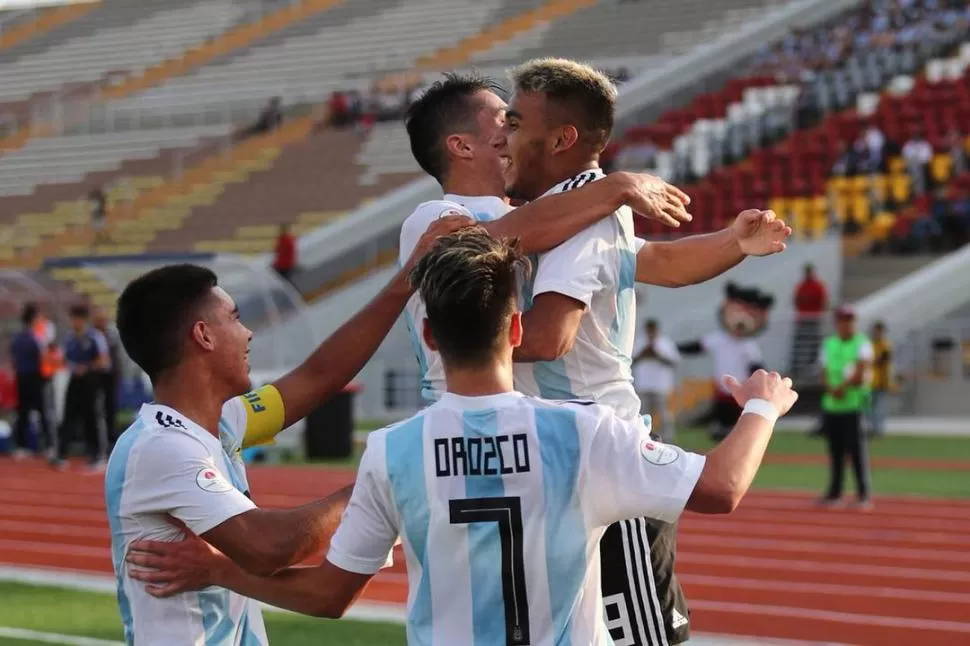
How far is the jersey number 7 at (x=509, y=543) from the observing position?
9.96ft

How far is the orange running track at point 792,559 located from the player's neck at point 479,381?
15.1ft

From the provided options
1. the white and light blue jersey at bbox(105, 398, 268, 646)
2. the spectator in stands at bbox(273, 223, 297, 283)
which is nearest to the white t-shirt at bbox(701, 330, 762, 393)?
the spectator in stands at bbox(273, 223, 297, 283)

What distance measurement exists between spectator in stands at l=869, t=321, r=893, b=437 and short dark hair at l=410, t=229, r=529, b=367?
16867 mm

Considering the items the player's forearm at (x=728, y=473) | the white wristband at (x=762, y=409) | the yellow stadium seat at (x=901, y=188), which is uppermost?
the white wristband at (x=762, y=409)

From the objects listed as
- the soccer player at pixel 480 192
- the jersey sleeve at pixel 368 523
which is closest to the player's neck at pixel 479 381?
the jersey sleeve at pixel 368 523

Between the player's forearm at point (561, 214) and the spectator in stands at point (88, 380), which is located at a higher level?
the player's forearm at point (561, 214)

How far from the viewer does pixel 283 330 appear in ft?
62.6

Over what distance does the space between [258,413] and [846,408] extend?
368 inches

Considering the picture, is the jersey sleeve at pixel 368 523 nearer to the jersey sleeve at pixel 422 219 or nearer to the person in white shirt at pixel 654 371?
the jersey sleeve at pixel 422 219

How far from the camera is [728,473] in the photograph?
10.2ft

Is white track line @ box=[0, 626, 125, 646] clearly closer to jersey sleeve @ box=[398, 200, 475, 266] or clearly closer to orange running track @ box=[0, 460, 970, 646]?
orange running track @ box=[0, 460, 970, 646]

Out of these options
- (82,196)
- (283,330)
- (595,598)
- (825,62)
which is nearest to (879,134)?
(825,62)

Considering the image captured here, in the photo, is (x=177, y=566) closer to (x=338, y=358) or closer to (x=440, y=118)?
(x=338, y=358)

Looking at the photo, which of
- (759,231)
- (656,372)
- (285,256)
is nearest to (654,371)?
(656,372)
